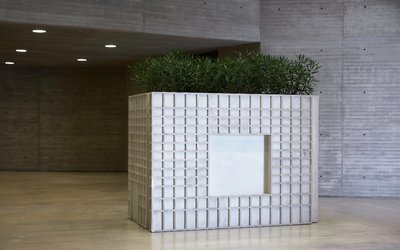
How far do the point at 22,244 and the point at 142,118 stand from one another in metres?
2.27

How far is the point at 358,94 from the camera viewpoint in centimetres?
1208

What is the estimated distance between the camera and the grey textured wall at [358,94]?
39.4 feet

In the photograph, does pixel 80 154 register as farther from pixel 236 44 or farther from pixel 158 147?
pixel 158 147

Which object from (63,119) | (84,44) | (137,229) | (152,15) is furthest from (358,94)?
(63,119)

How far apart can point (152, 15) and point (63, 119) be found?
8221 mm

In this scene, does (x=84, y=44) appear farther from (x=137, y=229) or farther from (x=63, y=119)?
(x=63, y=119)

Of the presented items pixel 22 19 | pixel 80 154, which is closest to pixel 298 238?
pixel 22 19

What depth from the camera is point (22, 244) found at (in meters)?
7.21

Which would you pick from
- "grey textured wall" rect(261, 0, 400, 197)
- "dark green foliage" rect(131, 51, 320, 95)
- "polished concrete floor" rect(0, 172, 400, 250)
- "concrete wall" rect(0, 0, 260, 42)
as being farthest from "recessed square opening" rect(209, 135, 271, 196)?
"grey textured wall" rect(261, 0, 400, 197)

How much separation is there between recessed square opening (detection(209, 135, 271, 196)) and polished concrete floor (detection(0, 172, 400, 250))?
0.56m

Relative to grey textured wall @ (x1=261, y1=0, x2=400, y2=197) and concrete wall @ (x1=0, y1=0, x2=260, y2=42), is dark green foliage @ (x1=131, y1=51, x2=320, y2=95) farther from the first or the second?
grey textured wall @ (x1=261, y1=0, x2=400, y2=197)

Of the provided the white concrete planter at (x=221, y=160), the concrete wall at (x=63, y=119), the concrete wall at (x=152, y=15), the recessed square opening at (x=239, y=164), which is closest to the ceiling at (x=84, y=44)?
the concrete wall at (x=152, y=15)

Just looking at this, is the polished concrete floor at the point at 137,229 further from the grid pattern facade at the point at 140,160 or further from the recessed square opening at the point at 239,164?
the recessed square opening at the point at 239,164

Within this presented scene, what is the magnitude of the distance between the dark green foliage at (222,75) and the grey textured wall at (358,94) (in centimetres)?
323
